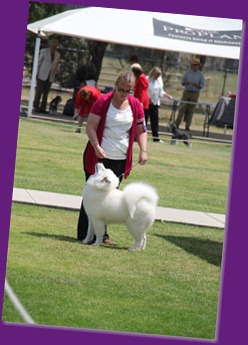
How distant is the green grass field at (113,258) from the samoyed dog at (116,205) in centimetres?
17

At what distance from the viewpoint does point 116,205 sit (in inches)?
331

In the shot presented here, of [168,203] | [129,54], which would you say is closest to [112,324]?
[168,203]

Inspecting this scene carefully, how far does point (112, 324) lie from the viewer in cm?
657

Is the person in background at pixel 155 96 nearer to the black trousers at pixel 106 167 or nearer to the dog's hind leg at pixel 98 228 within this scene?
the black trousers at pixel 106 167

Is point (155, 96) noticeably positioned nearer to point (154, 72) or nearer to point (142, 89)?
point (142, 89)

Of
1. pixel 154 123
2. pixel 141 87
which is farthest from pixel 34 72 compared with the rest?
pixel 141 87

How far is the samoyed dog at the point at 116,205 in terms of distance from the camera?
828 centimetres

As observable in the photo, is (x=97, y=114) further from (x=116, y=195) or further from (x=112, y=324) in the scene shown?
(x=112, y=324)

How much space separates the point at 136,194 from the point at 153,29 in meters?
2.32

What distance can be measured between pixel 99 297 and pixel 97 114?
194 centimetres

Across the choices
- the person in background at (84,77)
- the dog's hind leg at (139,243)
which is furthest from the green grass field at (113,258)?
the person in background at (84,77)

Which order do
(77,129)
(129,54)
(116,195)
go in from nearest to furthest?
1. (116,195)
2. (77,129)
3. (129,54)

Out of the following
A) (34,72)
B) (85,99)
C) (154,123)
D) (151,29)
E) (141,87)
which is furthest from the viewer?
(141,87)

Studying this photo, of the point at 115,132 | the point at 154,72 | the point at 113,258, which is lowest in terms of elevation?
the point at 113,258
